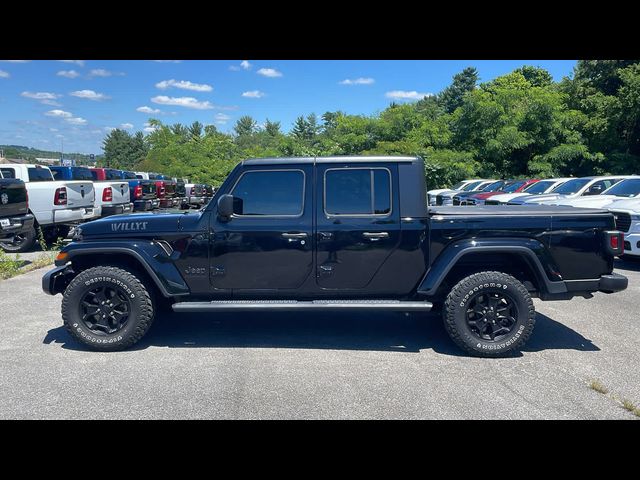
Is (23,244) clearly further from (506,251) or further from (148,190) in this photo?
(506,251)

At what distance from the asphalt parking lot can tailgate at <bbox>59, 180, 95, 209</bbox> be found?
5759 millimetres

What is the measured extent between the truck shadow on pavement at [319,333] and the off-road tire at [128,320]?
23 centimetres

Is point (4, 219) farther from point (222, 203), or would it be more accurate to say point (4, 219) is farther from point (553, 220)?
point (553, 220)

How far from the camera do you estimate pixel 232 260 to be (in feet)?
14.9

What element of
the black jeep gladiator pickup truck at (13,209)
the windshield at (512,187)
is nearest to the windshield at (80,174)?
the black jeep gladiator pickup truck at (13,209)

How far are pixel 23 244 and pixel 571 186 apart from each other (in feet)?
44.3

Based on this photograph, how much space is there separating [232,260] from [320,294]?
0.93 meters

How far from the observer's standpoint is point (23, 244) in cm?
1048

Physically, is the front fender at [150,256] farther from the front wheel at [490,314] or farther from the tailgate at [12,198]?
the tailgate at [12,198]

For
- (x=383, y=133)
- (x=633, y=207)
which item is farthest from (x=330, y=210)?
(x=383, y=133)

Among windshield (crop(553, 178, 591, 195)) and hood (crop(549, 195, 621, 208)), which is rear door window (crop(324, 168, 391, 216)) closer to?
hood (crop(549, 195, 621, 208))

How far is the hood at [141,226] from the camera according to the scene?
15.0ft
